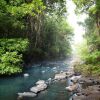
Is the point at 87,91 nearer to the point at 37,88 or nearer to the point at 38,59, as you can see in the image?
the point at 37,88

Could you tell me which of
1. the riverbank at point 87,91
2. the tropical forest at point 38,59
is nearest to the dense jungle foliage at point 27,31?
the tropical forest at point 38,59

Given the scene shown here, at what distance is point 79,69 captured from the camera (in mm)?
20312

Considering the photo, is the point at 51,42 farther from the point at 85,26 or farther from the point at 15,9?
the point at 15,9

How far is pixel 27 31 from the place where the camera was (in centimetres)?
2791

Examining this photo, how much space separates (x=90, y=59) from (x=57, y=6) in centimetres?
1035

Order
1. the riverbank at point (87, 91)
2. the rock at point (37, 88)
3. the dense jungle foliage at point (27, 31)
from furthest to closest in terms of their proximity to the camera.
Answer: the rock at point (37, 88)
the riverbank at point (87, 91)
the dense jungle foliage at point (27, 31)

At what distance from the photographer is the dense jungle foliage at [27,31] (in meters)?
6.70

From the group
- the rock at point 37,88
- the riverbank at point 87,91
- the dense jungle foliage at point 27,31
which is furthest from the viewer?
the rock at point 37,88

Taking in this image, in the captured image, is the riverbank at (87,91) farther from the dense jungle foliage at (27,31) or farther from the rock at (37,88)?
the dense jungle foliage at (27,31)

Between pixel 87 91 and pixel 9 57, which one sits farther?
pixel 87 91

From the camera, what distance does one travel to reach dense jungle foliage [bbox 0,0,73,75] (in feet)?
22.0

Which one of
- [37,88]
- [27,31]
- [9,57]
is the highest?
[27,31]

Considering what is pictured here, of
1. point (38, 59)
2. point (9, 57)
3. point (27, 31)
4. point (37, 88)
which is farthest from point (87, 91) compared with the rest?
point (38, 59)

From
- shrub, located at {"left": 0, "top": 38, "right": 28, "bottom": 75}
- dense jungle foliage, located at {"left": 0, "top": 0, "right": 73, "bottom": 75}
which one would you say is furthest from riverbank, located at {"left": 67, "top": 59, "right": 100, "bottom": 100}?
shrub, located at {"left": 0, "top": 38, "right": 28, "bottom": 75}
